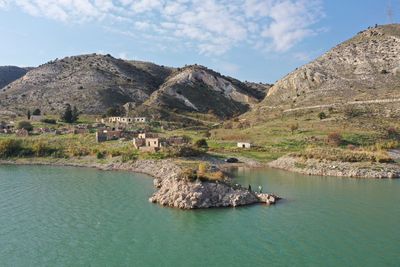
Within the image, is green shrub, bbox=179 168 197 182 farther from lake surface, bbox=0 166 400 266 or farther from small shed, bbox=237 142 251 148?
small shed, bbox=237 142 251 148

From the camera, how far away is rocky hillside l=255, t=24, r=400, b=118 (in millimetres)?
113375

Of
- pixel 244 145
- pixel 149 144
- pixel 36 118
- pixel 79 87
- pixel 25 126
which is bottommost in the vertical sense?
pixel 244 145

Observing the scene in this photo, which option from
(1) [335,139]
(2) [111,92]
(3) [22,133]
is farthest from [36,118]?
(1) [335,139]

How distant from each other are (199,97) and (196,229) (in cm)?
14845

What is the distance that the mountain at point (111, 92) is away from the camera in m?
152

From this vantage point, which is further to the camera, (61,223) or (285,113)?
(285,113)

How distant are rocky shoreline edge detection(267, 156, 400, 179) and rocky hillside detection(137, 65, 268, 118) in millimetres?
84968

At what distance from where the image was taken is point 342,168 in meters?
59.8

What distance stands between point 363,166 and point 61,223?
134 feet

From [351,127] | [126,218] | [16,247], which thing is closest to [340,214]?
[126,218]

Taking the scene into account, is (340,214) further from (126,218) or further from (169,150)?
(169,150)

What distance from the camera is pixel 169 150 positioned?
7062 cm

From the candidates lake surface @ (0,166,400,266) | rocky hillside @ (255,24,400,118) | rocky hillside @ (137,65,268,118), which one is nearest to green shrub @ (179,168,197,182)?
lake surface @ (0,166,400,266)

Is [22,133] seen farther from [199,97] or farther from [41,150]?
[199,97]
